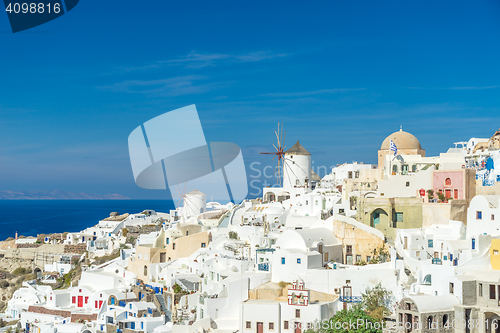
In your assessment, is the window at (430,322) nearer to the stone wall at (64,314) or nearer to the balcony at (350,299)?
the balcony at (350,299)

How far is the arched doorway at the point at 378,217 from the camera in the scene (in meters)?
26.2

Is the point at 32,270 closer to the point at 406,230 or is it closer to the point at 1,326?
the point at 1,326

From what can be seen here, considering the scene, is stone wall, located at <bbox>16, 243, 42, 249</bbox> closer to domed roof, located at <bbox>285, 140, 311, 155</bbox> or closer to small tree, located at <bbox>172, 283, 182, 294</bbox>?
domed roof, located at <bbox>285, 140, 311, 155</bbox>

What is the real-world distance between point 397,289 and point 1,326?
846 inches

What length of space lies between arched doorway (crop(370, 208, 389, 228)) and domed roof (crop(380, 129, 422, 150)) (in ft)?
28.2

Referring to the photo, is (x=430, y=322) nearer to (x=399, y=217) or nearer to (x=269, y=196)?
(x=399, y=217)

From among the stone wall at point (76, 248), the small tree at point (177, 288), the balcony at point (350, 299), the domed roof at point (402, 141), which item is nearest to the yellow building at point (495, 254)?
the balcony at point (350, 299)

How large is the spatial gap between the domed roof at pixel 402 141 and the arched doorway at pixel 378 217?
338 inches

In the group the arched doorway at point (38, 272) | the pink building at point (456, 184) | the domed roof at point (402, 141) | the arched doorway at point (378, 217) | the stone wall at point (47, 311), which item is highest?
the domed roof at point (402, 141)

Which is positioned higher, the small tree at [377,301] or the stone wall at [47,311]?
the small tree at [377,301]

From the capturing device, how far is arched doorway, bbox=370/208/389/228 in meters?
26.2

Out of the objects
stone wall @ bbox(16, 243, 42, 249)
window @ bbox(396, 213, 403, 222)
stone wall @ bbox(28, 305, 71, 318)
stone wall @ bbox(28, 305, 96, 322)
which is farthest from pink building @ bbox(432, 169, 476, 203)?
stone wall @ bbox(16, 243, 42, 249)

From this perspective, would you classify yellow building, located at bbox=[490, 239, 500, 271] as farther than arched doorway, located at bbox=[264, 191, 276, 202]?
No

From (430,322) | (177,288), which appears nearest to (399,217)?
(430,322)
